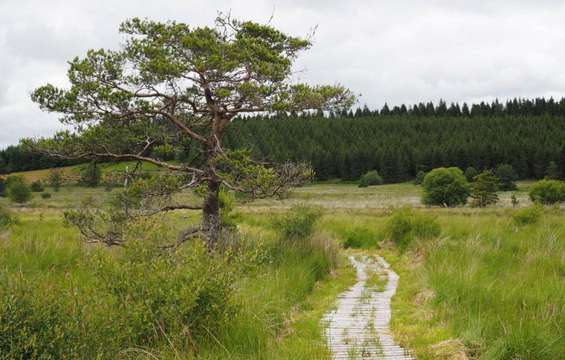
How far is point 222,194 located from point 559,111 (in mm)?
176178

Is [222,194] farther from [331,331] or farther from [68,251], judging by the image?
[331,331]

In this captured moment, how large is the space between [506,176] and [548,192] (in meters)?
46.1

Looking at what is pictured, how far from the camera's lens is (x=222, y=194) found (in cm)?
2012

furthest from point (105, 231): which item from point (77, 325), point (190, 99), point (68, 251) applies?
point (77, 325)

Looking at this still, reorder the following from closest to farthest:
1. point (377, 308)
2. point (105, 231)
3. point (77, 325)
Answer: point (77, 325)
point (377, 308)
point (105, 231)

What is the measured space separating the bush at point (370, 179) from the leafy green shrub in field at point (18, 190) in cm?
6776

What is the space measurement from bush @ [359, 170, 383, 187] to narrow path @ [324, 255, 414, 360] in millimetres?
99766

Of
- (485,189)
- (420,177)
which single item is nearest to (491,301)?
(485,189)

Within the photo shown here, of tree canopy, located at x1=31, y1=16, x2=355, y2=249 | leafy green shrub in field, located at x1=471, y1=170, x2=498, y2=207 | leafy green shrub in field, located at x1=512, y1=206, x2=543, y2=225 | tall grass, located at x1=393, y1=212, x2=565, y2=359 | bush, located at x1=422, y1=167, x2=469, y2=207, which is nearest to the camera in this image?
tall grass, located at x1=393, y1=212, x2=565, y2=359

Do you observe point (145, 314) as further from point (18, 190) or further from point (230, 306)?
point (18, 190)

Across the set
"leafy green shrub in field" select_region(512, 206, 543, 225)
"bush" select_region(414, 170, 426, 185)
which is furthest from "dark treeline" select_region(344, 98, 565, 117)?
"leafy green shrub in field" select_region(512, 206, 543, 225)

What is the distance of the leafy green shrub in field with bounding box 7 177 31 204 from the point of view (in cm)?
6300

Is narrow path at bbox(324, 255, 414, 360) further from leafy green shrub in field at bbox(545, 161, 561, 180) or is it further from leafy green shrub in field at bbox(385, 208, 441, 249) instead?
leafy green shrub in field at bbox(545, 161, 561, 180)

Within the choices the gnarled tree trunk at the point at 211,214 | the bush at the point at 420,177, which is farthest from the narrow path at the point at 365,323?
the bush at the point at 420,177
